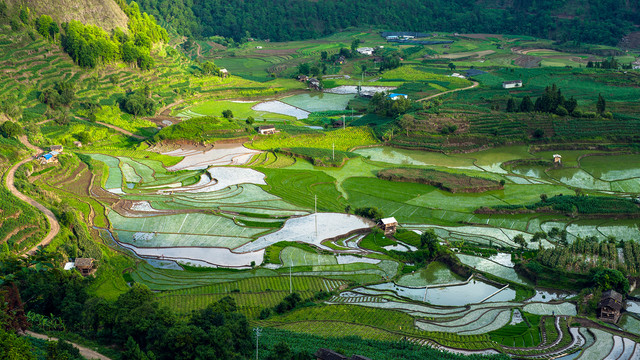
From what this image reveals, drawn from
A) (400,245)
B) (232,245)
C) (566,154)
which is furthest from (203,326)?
(566,154)

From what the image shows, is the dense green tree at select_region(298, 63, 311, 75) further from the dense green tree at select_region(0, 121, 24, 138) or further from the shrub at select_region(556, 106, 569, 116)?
the dense green tree at select_region(0, 121, 24, 138)

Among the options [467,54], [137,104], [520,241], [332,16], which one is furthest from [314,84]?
[520,241]

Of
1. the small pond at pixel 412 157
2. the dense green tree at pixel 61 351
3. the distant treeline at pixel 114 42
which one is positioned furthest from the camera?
the distant treeline at pixel 114 42

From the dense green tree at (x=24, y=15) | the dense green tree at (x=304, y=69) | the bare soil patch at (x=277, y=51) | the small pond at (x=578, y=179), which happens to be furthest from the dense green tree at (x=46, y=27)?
the small pond at (x=578, y=179)

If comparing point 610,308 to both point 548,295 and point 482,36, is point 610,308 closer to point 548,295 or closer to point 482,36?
point 548,295

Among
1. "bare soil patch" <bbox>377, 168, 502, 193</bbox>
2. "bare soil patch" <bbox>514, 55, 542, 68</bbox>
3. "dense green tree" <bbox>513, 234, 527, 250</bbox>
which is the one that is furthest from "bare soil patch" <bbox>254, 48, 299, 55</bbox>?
"dense green tree" <bbox>513, 234, 527, 250</bbox>

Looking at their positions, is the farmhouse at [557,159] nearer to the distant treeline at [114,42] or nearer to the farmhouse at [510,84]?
the farmhouse at [510,84]
